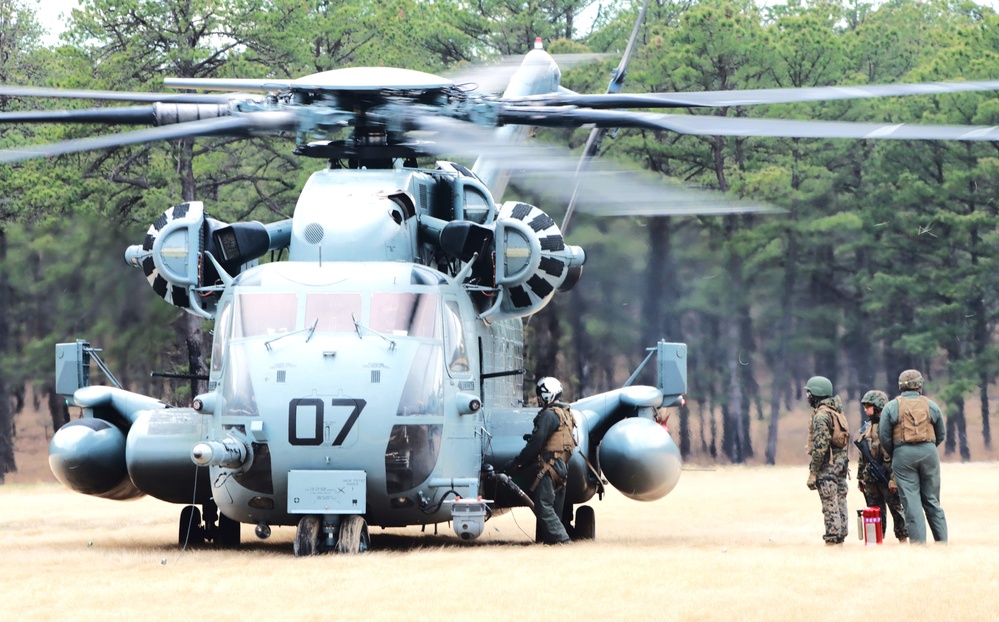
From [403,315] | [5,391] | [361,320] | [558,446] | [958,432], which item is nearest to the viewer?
[361,320]

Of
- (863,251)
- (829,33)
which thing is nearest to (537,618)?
(863,251)

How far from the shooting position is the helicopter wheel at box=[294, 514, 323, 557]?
565 inches

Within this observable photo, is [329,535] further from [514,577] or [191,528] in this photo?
[191,528]

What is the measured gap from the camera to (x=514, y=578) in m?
12.2

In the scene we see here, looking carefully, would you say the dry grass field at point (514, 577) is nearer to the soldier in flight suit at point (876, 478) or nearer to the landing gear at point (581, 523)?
the landing gear at point (581, 523)

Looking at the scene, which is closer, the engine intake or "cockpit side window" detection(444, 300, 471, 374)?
"cockpit side window" detection(444, 300, 471, 374)

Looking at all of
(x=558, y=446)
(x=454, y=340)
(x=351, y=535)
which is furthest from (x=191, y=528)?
(x=558, y=446)

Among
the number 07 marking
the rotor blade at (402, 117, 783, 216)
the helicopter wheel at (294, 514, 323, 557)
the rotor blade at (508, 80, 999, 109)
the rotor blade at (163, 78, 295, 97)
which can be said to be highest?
the rotor blade at (163, 78, 295, 97)

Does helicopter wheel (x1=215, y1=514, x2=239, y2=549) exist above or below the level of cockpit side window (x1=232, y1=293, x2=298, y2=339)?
below

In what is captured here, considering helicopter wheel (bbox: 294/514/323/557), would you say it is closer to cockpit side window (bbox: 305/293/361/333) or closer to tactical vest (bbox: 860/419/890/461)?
cockpit side window (bbox: 305/293/361/333)

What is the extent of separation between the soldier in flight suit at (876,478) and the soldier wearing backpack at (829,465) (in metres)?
0.57

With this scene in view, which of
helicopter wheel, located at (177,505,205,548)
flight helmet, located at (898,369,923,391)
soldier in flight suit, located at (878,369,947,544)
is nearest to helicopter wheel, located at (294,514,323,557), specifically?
helicopter wheel, located at (177,505,205,548)

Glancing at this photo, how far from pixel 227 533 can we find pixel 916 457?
23.0ft

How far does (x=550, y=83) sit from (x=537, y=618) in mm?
10683
